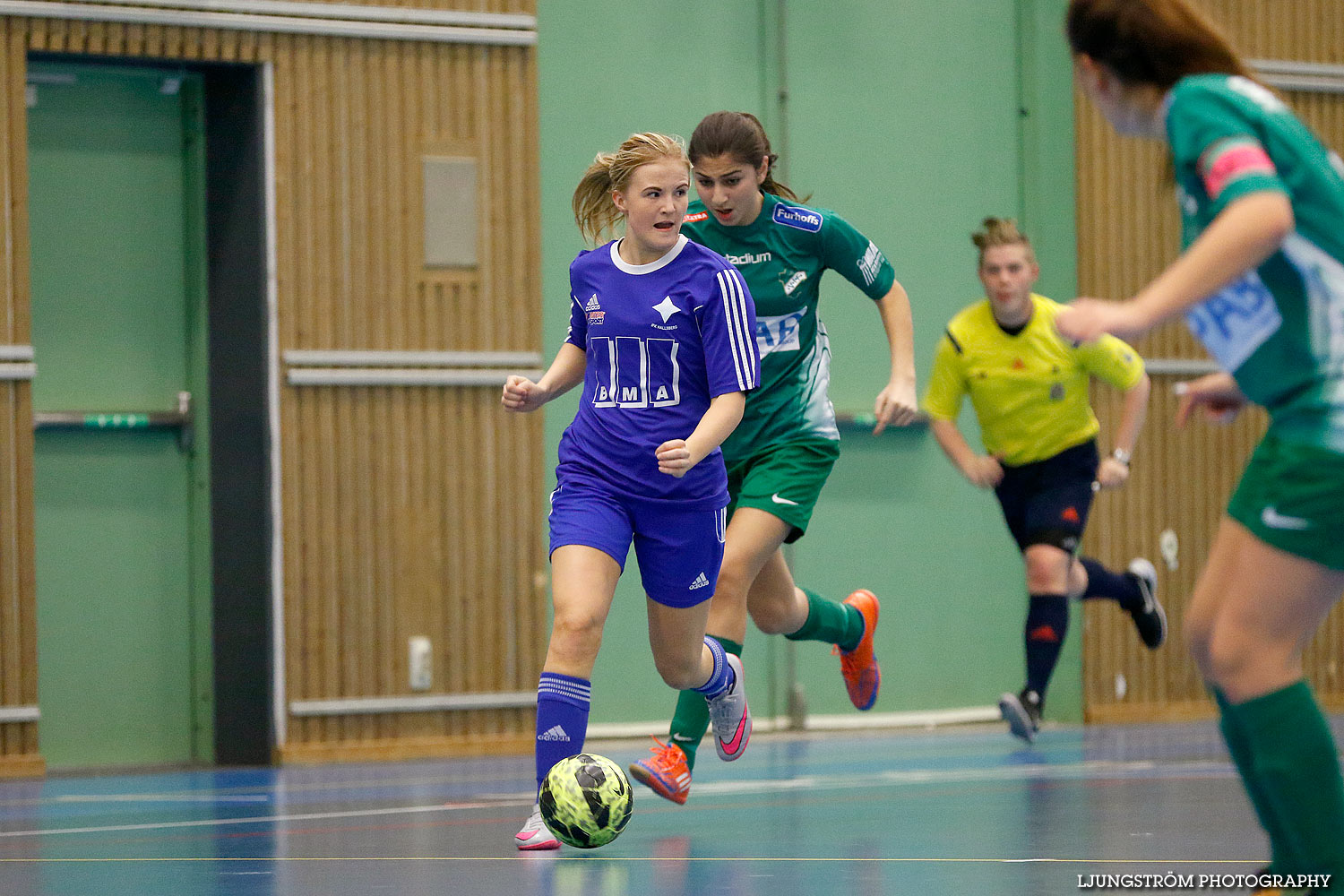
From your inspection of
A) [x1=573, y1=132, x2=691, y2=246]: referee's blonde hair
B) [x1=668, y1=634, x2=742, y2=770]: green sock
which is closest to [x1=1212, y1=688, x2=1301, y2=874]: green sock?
[x1=573, y1=132, x2=691, y2=246]: referee's blonde hair

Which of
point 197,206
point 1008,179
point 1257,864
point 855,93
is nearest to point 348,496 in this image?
point 197,206

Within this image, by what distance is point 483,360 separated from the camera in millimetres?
8281

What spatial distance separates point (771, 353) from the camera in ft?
17.3

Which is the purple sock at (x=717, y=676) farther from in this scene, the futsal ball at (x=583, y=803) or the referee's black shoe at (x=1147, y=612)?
the referee's black shoe at (x=1147, y=612)

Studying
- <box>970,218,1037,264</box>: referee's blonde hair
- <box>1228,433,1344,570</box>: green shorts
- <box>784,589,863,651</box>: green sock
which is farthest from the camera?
<box>970,218,1037,264</box>: referee's blonde hair

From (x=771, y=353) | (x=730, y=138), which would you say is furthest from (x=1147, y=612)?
(x=730, y=138)

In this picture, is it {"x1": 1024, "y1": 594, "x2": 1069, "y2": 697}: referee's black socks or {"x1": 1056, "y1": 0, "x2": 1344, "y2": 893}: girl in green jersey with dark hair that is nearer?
{"x1": 1056, "y1": 0, "x2": 1344, "y2": 893}: girl in green jersey with dark hair

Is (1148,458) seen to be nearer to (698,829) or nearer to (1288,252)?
(698,829)

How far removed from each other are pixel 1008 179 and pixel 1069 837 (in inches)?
239

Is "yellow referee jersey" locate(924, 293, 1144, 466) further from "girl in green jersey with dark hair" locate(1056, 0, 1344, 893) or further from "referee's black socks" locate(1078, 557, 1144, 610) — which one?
"girl in green jersey with dark hair" locate(1056, 0, 1344, 893)

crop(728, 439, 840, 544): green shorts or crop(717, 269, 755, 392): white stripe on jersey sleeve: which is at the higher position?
crop(717, 269, 755, 392): white stripe on jersey sleeve

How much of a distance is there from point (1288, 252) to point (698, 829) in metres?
2.64

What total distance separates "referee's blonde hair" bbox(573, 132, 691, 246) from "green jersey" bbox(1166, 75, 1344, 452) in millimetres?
1800

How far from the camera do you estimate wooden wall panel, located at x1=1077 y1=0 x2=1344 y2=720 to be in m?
9.61
